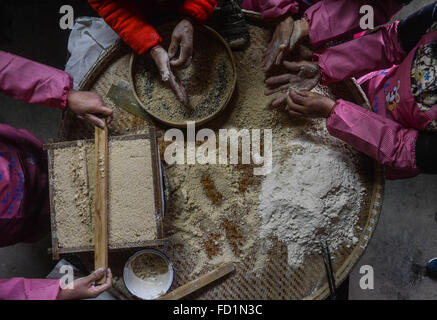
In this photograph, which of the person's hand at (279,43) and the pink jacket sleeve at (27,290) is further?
the person's hand at (279,43)

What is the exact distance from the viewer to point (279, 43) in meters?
1.45

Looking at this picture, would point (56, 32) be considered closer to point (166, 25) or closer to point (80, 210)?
point (166, 25)

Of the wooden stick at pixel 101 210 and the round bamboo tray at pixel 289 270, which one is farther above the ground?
the wooden stick at pixel 101 210

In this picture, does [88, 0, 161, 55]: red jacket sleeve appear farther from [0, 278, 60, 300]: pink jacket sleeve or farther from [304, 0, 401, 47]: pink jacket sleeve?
[0, 278, 60, 300]: pink jacket sleeve

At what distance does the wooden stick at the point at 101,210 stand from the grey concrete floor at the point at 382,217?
1.18 meters

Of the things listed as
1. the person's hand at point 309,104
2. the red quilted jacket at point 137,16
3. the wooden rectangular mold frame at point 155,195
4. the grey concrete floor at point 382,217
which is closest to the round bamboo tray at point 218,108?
the red quilted jacket at point 137,16

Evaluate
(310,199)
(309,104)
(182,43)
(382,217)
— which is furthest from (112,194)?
(382,217)

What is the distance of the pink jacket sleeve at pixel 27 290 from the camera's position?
118 cm

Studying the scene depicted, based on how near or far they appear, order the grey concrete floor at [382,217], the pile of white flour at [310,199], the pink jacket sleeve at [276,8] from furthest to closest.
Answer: the grey concrete floor at [382,217]
the pink jacket sleeve at [276,8]
the pile of white flour at [310,199]

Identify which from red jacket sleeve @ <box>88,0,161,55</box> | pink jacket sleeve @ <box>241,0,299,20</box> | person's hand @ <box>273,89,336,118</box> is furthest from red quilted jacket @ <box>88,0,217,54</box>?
person's hand @ <box>273,89,336,118</box>

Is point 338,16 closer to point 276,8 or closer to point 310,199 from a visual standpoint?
point 276,8

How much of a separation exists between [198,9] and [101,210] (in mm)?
951

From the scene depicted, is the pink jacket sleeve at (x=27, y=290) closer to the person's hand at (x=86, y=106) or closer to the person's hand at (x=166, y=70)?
the person's hand at (x=86, y=106)

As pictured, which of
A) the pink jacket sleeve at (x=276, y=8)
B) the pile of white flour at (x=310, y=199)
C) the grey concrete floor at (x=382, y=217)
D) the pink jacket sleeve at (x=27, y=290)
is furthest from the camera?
the grey concrete floor at (x=382, y=217)
